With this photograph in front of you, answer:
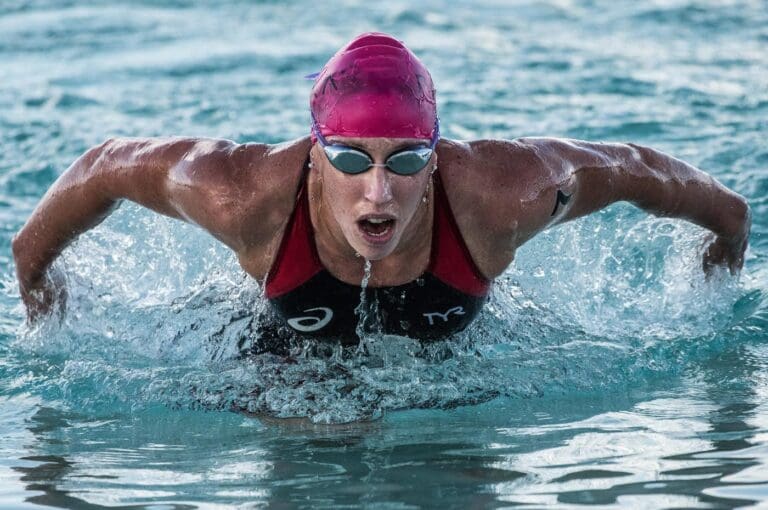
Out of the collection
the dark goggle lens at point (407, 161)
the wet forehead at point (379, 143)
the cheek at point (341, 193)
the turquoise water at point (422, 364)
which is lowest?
the turquoise water at point (422, 364)

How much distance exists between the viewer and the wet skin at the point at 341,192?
4461mm

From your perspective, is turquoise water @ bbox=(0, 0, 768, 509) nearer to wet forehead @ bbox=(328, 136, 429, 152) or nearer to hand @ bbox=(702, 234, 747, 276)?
hand @ bbox=(702, 234, 747, 276)

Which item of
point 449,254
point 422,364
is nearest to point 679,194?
point 449,254

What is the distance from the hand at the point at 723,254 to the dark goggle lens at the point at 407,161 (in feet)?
6.67

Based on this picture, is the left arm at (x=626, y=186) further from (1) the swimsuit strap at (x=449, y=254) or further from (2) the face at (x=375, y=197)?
(2) the face at (x=375, y=197)

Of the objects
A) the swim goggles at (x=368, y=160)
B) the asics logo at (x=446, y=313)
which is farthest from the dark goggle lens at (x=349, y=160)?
the asics logo at (x=446, y=313)

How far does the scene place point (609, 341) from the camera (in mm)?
5527

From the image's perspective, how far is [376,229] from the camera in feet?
13.5

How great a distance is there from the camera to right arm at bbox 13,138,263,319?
4500 mm

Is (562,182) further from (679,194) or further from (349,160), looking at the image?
(349,160)

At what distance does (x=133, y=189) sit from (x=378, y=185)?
126 cm

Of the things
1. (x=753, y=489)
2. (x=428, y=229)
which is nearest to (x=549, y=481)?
(x=753, y=489)

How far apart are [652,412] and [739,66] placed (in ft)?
23.1

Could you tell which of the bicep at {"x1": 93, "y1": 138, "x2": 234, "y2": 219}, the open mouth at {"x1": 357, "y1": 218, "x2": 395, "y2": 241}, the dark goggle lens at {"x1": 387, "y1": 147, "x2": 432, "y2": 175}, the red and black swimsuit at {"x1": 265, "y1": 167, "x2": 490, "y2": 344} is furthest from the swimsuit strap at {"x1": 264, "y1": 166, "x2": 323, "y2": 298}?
the dark goggle lens at {"x1": 387, "y1": 147, "x2": 432, "y2": 175}
